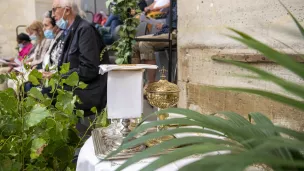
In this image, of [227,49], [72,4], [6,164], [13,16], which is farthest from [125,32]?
[13,16]

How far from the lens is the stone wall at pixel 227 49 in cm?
140

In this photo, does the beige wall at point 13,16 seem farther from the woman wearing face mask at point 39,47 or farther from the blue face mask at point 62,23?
the blue face mask at point 62,23

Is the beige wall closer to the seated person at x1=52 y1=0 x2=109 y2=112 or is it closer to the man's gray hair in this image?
the man's gray hair

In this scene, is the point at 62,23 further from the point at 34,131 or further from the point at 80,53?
the point at 34,131

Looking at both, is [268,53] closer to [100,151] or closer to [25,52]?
[100,151]

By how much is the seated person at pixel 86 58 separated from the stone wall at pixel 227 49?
0.71 m

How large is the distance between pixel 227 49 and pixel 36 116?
109 cm

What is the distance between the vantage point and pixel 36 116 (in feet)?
3.54

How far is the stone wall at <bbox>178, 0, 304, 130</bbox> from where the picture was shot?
4.60 ft

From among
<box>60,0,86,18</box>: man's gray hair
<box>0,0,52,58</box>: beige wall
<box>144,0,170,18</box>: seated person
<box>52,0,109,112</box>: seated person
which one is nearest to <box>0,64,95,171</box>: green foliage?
<box>52,0,109,112</box>: seated person

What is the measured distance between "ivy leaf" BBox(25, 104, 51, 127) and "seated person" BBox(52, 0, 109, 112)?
134 centimetres

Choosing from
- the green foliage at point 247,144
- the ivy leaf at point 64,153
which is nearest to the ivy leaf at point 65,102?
the ivy leaf at point 64,153

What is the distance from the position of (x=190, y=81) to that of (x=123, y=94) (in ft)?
3.46

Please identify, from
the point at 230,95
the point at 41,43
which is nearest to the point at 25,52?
the point at 41,43
